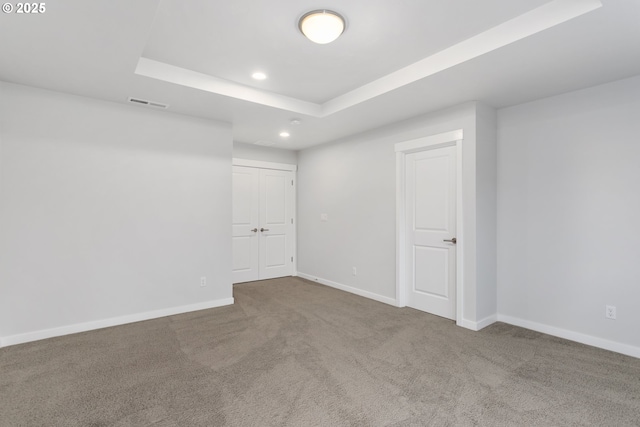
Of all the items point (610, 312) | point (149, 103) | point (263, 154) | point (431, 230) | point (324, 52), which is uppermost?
point (324, 52)

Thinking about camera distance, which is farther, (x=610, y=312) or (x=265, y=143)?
(x=265, y=143)

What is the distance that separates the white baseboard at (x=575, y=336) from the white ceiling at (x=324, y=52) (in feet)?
7.85

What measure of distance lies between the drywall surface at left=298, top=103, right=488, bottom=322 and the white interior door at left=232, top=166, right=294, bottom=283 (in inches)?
11.6

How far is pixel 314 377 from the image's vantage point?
2.39m

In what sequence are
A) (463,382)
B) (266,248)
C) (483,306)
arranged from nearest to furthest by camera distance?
(463,382)
(483,306)
(266,248)

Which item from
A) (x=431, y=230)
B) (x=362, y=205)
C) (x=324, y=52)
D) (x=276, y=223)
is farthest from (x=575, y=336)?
(x=276, y=223)

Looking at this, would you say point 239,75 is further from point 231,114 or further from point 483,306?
point 483,306

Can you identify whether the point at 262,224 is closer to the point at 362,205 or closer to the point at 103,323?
the point at 362,205

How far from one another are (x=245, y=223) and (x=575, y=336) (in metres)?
4.74

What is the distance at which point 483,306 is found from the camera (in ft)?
11.4

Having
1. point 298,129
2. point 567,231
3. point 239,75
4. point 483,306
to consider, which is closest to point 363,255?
point 483,306

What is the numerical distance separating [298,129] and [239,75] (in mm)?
1505

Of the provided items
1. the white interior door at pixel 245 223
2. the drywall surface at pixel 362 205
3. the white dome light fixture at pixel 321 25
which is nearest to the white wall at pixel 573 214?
the drywall surface at pixel 362 205

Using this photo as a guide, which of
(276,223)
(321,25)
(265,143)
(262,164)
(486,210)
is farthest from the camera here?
(276,223)
